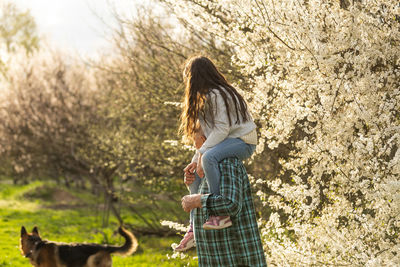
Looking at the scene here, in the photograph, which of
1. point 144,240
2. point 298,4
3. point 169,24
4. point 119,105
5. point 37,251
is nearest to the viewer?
point 298,4

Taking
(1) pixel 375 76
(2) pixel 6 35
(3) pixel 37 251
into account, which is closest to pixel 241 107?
(1) pixel 375 76

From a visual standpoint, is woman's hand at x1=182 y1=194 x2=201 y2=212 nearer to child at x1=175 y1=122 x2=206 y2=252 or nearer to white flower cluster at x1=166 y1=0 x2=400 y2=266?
child at x1=175 y1=122 x2=206 y2=252

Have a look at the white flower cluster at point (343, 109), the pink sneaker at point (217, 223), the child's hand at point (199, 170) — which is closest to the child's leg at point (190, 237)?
the child's hand at point (199, 170)

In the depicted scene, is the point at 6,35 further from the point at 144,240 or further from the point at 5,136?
the point at 144,240

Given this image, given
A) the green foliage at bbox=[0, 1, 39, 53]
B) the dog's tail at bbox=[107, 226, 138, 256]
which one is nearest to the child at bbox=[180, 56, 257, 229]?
the dog's tail at bbox=[107, 226, 138, 256]

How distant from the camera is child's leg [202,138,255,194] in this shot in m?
2.78

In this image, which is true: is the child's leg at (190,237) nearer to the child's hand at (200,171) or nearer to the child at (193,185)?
the child at (193,185)

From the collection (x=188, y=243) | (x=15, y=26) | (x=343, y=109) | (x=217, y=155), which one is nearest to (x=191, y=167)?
(x=217, y=155)

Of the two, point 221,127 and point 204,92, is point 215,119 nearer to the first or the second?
point 221,127

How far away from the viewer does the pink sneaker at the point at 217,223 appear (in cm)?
274

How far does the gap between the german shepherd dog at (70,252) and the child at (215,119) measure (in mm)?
3773

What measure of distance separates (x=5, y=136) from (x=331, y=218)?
17.0 m

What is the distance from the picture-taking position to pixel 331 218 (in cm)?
418

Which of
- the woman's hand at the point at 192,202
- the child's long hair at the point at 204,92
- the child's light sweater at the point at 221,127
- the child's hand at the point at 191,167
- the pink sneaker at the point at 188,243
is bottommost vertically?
the pink sneaker at the point at 188,243
